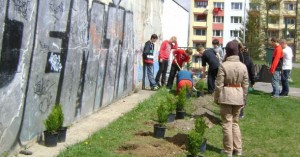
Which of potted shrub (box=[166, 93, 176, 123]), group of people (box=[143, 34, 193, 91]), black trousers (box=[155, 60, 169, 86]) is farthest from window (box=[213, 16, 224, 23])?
potted shrub (box=[166, 93, 176, 123])

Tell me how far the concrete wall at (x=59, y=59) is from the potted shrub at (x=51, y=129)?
19 cm

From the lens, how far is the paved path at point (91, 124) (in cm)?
677

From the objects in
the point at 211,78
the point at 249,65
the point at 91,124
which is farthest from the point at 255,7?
the point at 91,124

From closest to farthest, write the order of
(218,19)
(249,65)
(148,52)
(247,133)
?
(247,133) → (249,65) → (148,52) → (218,19)

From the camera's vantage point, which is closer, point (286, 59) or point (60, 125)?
point (60, 125)

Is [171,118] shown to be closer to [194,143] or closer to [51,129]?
[194,143]

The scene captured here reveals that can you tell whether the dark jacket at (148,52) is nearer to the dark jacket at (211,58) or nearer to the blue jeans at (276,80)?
the dark jacket at (211,58)

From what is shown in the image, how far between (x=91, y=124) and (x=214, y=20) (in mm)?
86376

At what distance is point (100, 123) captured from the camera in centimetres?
916

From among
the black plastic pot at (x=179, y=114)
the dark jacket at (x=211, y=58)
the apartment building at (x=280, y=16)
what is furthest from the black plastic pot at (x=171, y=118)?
the apartment building at (x=280, y=16)

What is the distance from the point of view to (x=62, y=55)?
777 centimetres

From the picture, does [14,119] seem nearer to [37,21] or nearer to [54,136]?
[54,136]

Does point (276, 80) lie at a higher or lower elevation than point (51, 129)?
higher

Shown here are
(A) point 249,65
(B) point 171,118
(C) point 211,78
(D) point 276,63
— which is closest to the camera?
(B) point 171,118
